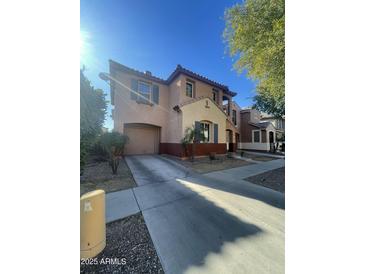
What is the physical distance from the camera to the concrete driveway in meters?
1.92

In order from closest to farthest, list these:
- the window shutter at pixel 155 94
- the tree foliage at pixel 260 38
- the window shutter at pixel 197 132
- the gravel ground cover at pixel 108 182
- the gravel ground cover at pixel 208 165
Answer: the tree foliage at pixel 260 38
the gravel ground cover at pixel 108 182
the gravel ground cover at pixel 208 165
the window shutter at pixel 197 132
the window shutter at pixel 155 94

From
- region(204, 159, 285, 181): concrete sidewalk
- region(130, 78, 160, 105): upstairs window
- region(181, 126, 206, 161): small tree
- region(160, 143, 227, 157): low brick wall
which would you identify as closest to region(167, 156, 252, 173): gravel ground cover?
region(204, 159, 285, 181): concrete sidewalk

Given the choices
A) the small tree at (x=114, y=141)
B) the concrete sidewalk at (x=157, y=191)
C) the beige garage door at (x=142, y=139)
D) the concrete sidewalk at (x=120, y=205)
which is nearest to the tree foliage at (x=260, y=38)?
the concrete sidewalk at (x=157, y=191)

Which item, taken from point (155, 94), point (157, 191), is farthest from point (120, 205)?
point (155, 94)

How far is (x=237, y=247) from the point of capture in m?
2.18

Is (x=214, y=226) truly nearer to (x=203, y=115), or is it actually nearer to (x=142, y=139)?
(x=203, y=115)

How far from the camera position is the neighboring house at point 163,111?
1087 cm

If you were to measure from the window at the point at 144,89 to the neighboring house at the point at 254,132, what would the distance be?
13.8m

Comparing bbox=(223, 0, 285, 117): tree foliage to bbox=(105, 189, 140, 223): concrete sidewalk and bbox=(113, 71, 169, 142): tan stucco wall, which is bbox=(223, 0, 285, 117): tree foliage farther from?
bbox=(113, 71, 169, 142): tan stucco wall

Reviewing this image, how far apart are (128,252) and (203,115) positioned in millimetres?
10150

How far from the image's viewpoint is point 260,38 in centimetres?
474

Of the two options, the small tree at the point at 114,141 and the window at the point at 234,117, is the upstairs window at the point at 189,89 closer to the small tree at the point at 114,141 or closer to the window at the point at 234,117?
the small tree at the point at 114,141
